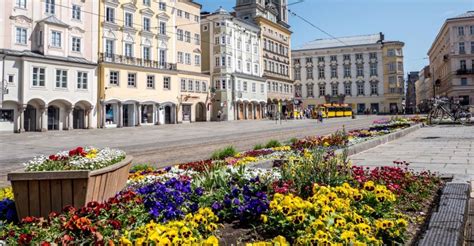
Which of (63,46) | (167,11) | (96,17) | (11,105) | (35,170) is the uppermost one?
(167,11)

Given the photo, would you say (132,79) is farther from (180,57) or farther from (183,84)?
(180,57)

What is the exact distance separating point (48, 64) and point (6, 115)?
18.9ft

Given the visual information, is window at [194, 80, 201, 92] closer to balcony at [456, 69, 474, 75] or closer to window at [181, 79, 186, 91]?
window at [181, 79, 186, 91]

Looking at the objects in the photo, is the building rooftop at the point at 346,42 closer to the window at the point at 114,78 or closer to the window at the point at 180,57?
the window at the point at 180,57

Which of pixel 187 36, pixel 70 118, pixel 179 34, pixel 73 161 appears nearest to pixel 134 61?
pixel 179 34

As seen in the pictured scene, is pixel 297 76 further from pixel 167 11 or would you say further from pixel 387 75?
pixel 167 11

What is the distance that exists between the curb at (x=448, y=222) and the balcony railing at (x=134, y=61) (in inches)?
1536

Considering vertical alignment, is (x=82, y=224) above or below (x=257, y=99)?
below

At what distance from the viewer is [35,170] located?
14.0 ft

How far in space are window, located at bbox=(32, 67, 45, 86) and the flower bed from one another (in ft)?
106

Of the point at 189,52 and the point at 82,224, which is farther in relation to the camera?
the point at 189,52

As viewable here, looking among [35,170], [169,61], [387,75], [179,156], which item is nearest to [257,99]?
[169,61]

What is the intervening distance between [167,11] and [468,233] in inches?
1921

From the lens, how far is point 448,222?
350 centimetres
